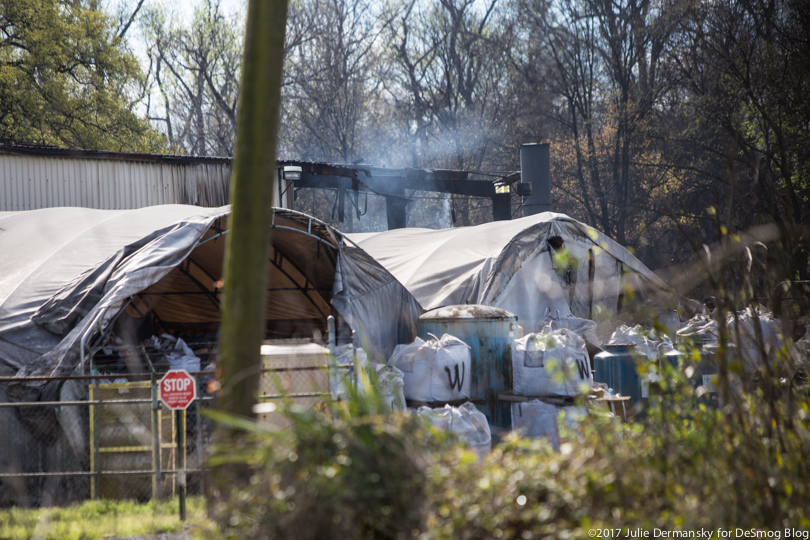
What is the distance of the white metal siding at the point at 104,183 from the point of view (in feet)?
51.2

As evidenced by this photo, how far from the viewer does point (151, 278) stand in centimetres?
862

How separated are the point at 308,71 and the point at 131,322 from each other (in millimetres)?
22424

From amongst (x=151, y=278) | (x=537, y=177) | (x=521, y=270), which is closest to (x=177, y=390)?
(x=151, y=278)

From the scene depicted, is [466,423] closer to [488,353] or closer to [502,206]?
[488,353]

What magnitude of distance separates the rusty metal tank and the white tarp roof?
5.34 feet

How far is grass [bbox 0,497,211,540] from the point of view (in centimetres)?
566

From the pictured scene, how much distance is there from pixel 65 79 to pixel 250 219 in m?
27.2

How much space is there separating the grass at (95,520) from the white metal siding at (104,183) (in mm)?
10961

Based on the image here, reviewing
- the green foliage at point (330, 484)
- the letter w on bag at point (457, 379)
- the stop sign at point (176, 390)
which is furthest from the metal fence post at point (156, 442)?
the green foliage at point (330, 484)

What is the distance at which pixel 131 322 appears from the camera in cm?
1266

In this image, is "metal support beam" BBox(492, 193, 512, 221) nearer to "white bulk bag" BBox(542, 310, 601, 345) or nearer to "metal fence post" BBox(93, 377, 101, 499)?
"white bulk bag" BBox(542, 310, 601, 345)

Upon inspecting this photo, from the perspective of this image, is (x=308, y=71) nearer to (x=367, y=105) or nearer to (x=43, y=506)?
(x=367, y=105)

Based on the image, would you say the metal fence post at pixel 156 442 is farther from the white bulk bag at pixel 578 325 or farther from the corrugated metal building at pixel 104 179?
the corrugated metal building at pixel 104 179

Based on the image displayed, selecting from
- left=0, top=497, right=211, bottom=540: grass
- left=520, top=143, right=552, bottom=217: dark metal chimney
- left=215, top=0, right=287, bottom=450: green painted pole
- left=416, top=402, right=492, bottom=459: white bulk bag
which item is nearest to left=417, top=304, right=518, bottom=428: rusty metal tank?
left=416, top=402, right=492, bottom=459: white bulk bag
